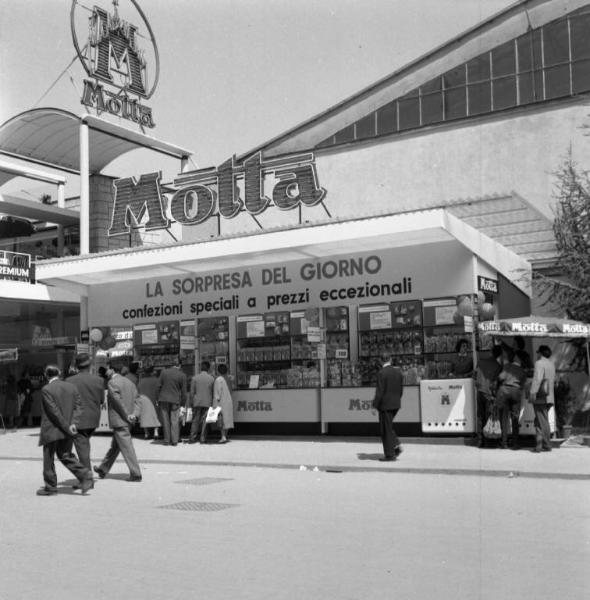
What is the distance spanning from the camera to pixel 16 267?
26.1 metres

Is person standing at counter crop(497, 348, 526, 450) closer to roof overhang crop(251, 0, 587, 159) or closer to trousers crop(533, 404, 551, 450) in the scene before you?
trousers crop(533, 404, 551, 450)

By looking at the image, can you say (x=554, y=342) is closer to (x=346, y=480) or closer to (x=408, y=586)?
(x=346, y=480)

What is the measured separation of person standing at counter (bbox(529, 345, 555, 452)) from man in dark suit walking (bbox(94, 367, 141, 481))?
22.5 ft

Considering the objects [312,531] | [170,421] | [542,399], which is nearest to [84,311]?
[170,421]

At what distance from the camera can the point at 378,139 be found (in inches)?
1355

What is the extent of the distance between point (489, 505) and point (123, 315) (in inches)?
593

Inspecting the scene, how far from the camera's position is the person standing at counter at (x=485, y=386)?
15.9 meters

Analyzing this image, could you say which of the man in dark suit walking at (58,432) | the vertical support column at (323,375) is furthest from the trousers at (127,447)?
the vertical support column at (323,375)

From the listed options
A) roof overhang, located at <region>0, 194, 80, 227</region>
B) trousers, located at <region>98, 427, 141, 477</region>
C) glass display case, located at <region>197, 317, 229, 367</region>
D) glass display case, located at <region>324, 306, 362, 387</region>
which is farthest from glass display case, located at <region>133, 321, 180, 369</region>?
trousers, located at <region>98, 427, 141, 477</region>

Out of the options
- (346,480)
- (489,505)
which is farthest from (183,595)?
(346,480)

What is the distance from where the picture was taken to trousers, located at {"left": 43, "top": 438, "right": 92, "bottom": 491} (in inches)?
439

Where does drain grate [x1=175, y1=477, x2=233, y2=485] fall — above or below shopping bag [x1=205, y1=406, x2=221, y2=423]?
below

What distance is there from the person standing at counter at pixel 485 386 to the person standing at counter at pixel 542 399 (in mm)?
1022

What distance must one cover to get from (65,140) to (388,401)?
19.8 metres
